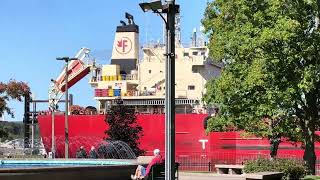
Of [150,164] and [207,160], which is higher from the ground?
[150,164]

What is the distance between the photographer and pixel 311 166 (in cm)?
2405

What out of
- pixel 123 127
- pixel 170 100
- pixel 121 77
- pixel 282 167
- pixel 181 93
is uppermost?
pixel 121 77

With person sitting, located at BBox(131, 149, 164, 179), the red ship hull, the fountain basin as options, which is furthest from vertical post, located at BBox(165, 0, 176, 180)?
the red ship hull

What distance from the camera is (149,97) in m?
49.4

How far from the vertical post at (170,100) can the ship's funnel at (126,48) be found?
45715 millimetres

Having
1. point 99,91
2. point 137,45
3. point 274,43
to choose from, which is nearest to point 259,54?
point 274,43

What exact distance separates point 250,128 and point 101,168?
9.52 metres

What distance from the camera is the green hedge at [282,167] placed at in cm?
2136

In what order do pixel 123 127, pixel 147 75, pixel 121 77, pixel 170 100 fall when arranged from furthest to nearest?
pixel 121 77, pixel 147 75, pixel 123 127, pixel 170 100

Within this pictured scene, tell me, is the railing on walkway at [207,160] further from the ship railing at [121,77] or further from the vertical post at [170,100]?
the vertical post at [170,100]

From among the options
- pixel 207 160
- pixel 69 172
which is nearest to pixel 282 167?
pixel 69 172

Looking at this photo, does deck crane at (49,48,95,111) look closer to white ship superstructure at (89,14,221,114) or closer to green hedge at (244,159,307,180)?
white ship superstructure at (89,14,221,114)

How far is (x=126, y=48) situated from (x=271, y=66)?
36238mm

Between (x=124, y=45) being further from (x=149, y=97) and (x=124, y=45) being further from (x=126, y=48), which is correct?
(x=149, y=97)
